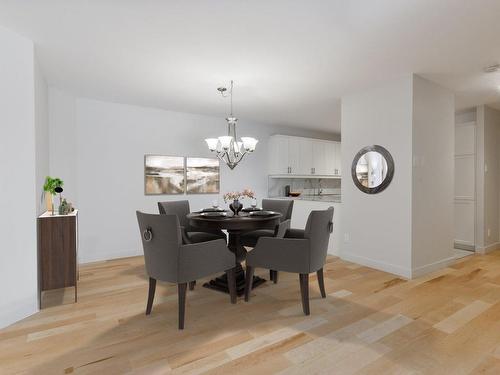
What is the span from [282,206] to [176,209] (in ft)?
4.71

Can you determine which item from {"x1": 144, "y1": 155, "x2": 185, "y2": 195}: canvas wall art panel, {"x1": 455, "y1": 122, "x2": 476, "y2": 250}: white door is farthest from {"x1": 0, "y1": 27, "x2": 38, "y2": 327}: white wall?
{"x1": 455, "y1": 122, "x2": 476, "y2": 250}: white door

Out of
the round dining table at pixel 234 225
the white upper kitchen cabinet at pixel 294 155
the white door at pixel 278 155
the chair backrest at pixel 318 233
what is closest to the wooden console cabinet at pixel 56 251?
the round dining table at pixel 234 225

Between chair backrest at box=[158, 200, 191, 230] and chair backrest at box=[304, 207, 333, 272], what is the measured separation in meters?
1.86

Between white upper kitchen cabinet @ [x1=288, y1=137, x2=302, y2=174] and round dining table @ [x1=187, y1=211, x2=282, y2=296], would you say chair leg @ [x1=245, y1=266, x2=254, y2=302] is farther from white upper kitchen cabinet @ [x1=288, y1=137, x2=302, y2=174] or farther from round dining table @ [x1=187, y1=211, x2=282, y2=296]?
white upper kitchen cabinet @ [x1=288, y1=137, x2=302, y2=174]

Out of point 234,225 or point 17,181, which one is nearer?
point 17,181

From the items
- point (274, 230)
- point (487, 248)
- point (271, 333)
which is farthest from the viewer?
point (487, 248)

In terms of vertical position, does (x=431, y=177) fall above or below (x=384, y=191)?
above

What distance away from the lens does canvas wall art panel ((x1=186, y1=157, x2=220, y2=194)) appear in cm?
521

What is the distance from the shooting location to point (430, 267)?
3771mm

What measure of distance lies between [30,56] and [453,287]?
4.87m

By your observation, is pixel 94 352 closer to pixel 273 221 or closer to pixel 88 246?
pixel 273 221

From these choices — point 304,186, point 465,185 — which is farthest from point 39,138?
point 465,185

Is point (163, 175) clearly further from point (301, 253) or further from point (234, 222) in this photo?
point (301, 253)

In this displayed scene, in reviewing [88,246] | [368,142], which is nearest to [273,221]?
[368,142]
